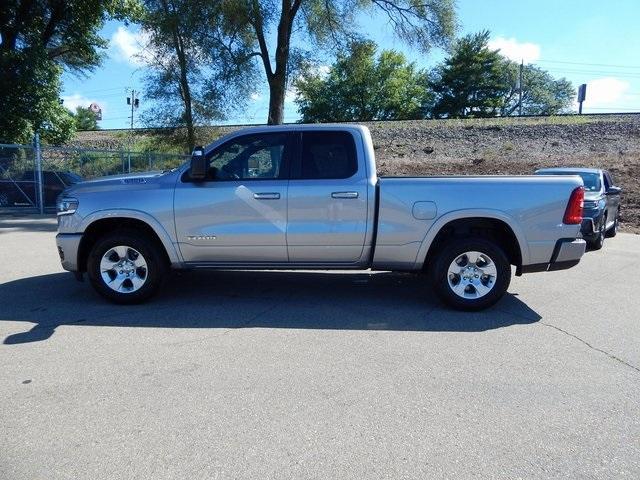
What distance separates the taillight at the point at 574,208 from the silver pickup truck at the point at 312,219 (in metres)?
0.01

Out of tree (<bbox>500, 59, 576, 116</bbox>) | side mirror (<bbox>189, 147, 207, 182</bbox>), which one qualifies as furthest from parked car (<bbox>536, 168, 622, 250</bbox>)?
tree (<bbox>500, 59, 576, 116</bbox>)

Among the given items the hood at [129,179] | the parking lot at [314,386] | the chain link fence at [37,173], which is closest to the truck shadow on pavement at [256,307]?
the parking lot at [314,386]

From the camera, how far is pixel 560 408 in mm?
3576

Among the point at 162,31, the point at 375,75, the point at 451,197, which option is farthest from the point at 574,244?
the point at 375,75

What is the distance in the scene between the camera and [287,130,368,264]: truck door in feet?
19.1

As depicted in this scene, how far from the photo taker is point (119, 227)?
20.0 feet

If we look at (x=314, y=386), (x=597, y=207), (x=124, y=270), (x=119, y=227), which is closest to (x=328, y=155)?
(x=119, y=227)

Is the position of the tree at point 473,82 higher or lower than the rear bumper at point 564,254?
higher

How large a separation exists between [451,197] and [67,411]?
13.9 ft

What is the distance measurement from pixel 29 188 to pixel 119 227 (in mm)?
13070

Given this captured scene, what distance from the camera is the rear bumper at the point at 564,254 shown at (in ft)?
19.0

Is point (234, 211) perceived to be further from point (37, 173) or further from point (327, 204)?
point (37, 173)

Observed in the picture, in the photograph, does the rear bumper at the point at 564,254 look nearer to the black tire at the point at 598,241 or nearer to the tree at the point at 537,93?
the black tire at the point at 598,241

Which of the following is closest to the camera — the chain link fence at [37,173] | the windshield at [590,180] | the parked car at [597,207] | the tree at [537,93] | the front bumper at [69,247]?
the front bumper at [69,247]
